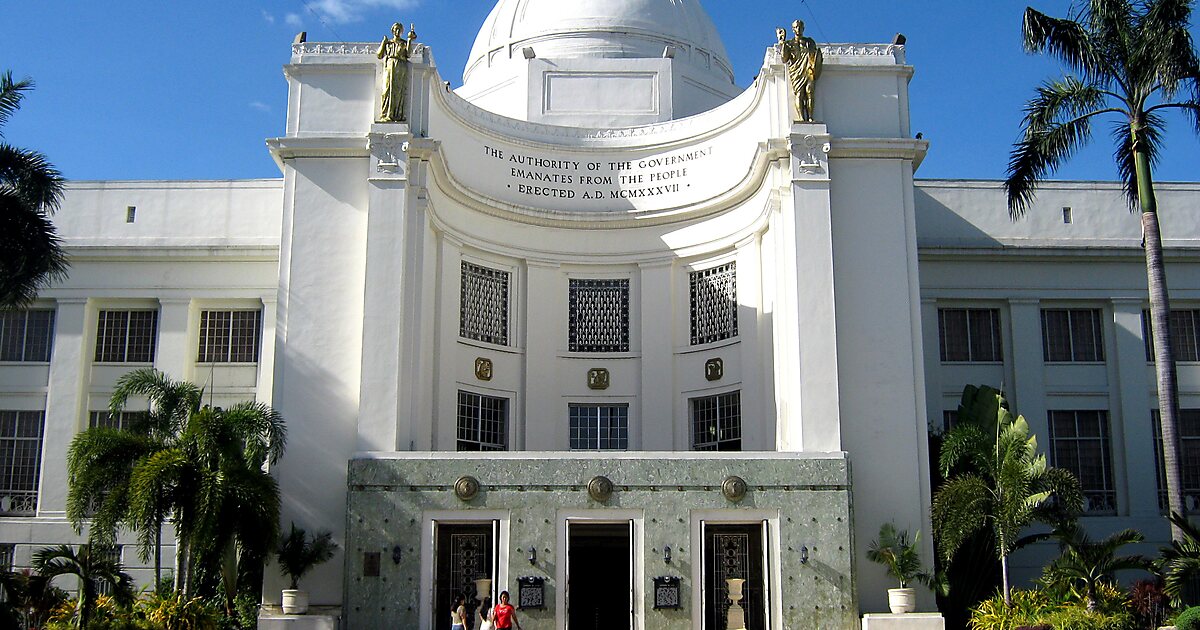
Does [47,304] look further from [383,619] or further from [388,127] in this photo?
[383,619]

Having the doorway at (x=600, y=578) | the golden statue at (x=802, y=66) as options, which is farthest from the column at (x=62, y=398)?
the golden statue at (x=802, y=66)

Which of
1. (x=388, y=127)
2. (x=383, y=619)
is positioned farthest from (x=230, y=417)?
(x=388, y=127)

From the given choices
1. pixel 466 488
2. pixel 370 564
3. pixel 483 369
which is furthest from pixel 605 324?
pixel 370 564

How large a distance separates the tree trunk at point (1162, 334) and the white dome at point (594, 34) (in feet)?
47.1

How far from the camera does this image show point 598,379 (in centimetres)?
3117

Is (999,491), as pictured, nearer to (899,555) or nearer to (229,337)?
(899,555)

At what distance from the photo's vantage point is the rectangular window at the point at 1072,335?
108 feet

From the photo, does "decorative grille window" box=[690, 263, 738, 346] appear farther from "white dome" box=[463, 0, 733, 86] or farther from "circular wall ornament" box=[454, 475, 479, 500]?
"circular wall ornament" box=[454, 475, 479, 500]

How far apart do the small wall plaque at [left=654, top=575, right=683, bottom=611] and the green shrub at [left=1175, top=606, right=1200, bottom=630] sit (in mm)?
9098

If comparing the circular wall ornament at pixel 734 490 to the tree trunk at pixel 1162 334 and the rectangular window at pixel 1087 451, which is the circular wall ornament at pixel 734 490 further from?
the rectangular window at pixel 1087 451

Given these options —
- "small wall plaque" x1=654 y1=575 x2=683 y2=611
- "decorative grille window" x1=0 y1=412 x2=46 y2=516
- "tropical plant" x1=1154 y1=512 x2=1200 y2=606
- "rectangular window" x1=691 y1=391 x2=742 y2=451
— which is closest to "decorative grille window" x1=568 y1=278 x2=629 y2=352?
"rectangular window" x1=691 y1=391 x2=742 y2=451

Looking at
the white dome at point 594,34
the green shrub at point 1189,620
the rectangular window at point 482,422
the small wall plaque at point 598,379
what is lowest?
the green shrub at point 1189,620

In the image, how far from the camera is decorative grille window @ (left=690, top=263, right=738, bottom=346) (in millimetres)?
30453

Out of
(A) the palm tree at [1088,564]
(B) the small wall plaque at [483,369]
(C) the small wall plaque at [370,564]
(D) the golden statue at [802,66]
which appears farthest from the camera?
(B) the small wall plaque at [483,369]
